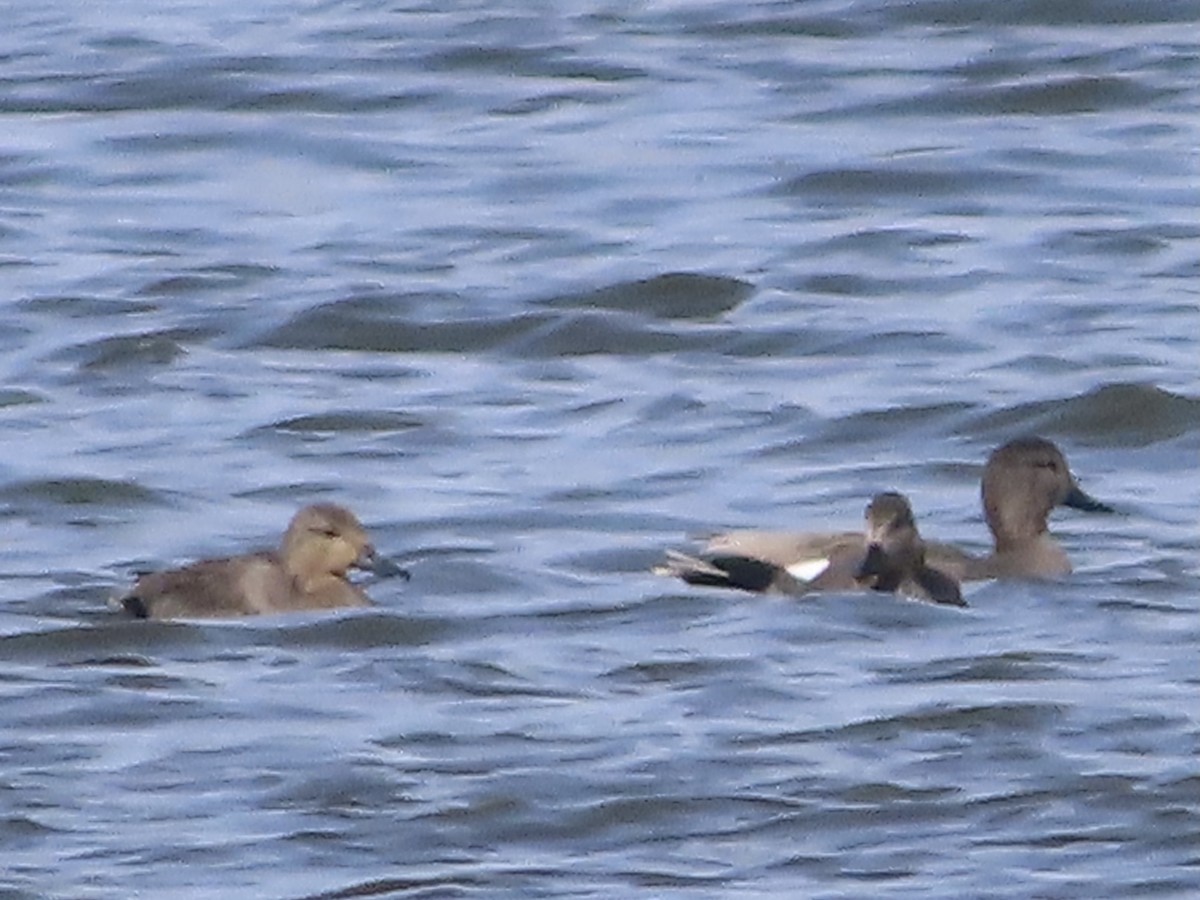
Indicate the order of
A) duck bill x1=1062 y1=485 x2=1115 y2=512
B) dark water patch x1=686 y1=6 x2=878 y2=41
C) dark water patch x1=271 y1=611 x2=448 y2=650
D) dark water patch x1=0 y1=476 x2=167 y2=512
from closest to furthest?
dark water patch x1=271 y1=611 x2=448 y2=650 → duck bill x1=1062 y1=485 x2=1115 y2=512 → dark water patch x1=0 y1=476 x2=167 y2=512 → dark water patch x1=686 y1=6 x2=878 y2=41

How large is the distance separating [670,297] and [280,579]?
15.2 ft

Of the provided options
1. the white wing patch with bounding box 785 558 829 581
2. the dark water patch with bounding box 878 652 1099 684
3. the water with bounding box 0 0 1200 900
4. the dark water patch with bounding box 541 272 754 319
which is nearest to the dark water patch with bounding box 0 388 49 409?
the water with bounding box 0 0 1200 900

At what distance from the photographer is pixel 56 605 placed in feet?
36.8

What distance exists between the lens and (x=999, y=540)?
39.0 ft

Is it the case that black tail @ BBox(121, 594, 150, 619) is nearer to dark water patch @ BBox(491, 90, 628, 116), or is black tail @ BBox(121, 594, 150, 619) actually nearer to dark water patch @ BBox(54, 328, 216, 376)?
dark water patch @ BBox(54, 328, 216, 376)

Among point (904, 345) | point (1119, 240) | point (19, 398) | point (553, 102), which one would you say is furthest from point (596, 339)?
point (553, 102)

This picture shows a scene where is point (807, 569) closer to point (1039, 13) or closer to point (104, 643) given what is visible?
point (104, 643)

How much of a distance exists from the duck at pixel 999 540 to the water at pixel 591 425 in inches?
4.8

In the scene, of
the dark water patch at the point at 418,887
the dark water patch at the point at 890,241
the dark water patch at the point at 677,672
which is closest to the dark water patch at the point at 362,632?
the dark water patch at the point at 677,672

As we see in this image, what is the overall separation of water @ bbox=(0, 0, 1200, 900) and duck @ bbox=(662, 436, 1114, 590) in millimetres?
122

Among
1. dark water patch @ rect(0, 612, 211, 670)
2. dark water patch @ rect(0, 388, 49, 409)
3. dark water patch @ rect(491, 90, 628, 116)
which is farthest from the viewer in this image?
dark water patch @ rect(491, 90, 628, 116)

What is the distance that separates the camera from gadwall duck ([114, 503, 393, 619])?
10.9 m

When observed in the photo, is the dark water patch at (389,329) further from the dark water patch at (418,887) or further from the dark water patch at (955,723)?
the dark water patch at (418,887)

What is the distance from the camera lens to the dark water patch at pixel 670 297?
608 inches
